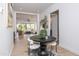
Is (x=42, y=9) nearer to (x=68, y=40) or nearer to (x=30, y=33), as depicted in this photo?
(x=30, y=33)

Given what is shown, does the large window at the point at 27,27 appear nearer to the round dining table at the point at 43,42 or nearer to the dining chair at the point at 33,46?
the round dining table at the point at 43,42

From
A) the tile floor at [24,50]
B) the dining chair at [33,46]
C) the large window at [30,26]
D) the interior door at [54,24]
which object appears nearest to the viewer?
the large window at [30,26]

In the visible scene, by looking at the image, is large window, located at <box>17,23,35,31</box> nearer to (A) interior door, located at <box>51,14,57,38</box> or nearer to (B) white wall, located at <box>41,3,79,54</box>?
(A) interior door, located at <box>51,14,57,38</box>

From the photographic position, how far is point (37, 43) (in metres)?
3.56

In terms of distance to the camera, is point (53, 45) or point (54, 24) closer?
point (54, 24)

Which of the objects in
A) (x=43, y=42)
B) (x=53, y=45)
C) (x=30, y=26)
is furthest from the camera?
(x=53, y=45)

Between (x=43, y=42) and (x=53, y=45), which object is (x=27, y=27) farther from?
(x=53, y=45)

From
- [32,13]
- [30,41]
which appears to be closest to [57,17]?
[32,13]

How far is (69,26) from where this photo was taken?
379 centimetres

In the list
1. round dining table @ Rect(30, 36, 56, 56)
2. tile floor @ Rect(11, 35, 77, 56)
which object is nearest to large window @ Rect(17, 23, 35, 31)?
round dining table @ Rect(30, 36, 56, 56)

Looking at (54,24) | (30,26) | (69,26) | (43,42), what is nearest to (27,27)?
(30,26)

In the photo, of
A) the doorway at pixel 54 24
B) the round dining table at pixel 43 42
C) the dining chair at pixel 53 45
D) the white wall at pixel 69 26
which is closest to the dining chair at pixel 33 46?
the round dining table at pixel 43 42

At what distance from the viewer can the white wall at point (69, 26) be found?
3561mm

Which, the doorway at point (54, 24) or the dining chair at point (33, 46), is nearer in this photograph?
the doorway at point (54, 24)
